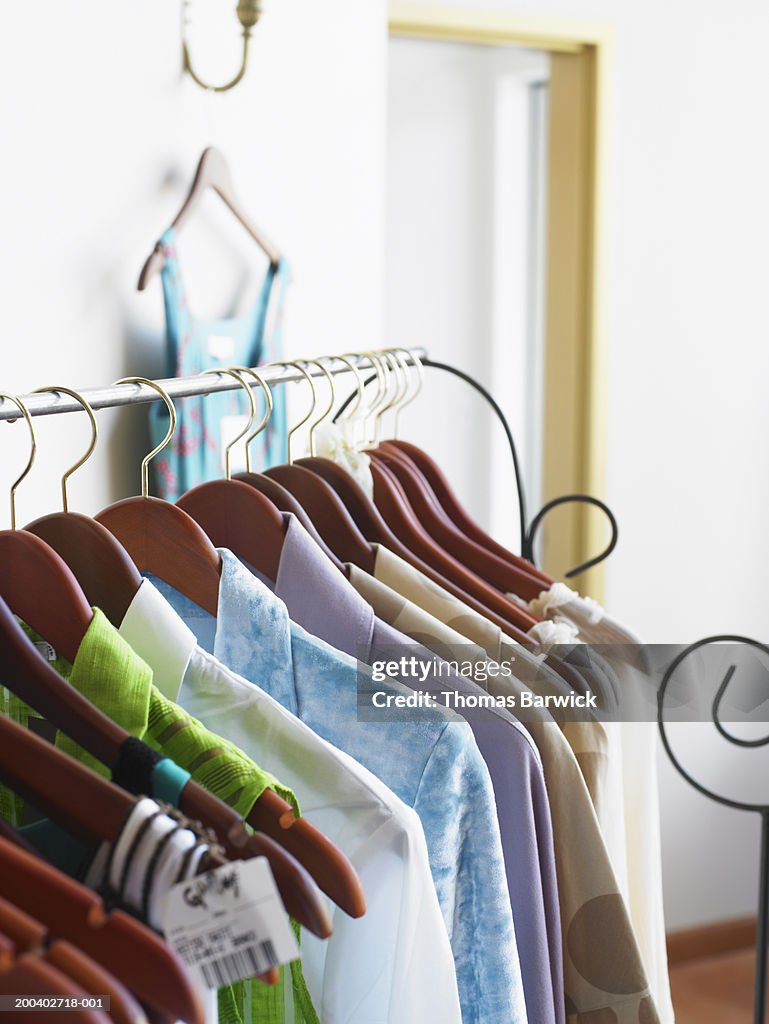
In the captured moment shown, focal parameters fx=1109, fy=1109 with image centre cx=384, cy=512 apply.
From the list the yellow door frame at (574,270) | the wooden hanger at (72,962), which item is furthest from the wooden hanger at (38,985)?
the yellow door frame at (574,270)

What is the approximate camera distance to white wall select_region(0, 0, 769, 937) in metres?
1.49

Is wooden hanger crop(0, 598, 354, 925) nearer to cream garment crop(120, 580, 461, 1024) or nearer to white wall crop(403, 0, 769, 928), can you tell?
cream garment crop(120, 580, 461, 1024)

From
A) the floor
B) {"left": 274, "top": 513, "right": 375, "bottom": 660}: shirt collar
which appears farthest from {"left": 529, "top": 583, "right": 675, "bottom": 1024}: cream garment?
the floor

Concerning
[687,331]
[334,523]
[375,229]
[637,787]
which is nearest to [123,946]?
[334,523]

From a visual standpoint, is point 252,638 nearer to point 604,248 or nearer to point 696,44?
point 604,248

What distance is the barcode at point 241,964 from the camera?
45 cm

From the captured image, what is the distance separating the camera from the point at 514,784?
75 cm

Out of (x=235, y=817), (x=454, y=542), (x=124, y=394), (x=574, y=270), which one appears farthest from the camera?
(x=574, y=270)

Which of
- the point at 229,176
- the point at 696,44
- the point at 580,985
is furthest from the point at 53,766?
the point at 696,44

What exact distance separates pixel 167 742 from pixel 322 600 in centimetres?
22

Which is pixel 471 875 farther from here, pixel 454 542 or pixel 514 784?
pixel 454 542

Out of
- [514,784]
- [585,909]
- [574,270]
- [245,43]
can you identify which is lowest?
[585,909]

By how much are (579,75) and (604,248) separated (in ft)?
1.18

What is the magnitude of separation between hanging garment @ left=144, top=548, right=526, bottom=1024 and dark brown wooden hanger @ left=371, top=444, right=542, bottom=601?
36 cm
